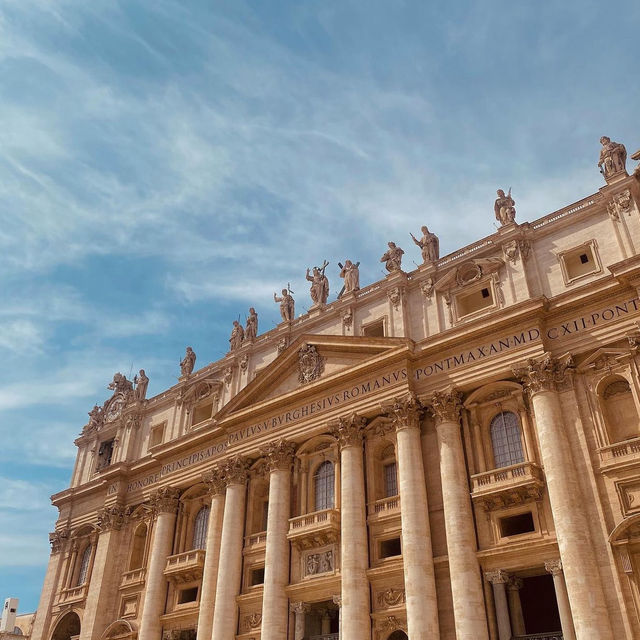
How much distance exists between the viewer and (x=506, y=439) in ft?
83.9

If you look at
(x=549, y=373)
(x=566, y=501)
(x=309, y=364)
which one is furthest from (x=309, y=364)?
(x=566, y=501)

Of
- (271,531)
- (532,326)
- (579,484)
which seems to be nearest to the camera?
(579,484)

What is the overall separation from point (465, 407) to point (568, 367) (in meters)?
4.11

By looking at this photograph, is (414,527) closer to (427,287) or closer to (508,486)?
(508,486)

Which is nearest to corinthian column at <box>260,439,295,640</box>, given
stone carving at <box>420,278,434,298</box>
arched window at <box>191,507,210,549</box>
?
arched window at <box>191,507,210,549</box>

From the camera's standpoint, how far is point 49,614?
1473 inches

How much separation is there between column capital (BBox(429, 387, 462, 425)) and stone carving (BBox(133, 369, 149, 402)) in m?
21.7

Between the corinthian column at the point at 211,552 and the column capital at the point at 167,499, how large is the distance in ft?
7.63

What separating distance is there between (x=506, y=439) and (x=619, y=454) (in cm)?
426

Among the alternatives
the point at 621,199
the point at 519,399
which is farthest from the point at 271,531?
the point at 621,199

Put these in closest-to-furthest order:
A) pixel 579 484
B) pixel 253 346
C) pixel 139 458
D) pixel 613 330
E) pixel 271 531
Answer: pixel 579 484 → pixel 613 330 → pixel 271 531 → pixel 253 346 → pixel 139 458

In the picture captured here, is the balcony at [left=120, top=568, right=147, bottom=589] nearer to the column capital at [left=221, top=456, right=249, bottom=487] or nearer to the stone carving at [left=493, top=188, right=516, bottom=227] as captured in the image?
the column capital at [left=221, top=456, right=249, bottom=487]

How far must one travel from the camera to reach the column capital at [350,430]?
92.8ft

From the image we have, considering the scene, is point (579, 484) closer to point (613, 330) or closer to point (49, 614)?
point (613, 330)
